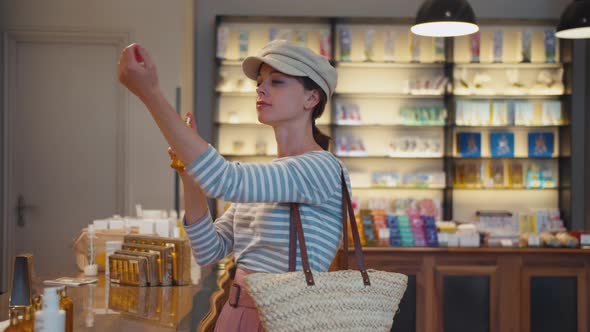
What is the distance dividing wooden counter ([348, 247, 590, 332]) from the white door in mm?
3093

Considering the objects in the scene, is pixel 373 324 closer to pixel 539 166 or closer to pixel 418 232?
pixel 418 232

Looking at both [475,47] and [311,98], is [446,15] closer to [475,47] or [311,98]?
[475,47]

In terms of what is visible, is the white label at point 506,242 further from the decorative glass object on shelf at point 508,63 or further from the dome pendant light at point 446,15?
the decorative glass object on shelf at point 508,63

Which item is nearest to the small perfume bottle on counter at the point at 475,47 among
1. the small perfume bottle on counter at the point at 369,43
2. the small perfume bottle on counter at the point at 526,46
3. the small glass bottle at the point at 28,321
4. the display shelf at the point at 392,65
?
the display shelf at the point at 392,65

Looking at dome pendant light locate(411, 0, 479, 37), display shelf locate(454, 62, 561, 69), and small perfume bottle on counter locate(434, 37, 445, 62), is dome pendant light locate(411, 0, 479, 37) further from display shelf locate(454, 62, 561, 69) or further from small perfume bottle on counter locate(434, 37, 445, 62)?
display shelf locate(454, 62, 561, 69)

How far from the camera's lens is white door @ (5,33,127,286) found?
21.9ft

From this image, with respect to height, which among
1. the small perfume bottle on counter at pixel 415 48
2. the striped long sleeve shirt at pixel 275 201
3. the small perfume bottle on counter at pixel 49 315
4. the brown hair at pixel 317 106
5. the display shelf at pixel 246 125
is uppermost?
the small perfume bottle on counter at pixel 415 48

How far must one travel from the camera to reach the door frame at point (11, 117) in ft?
21.7

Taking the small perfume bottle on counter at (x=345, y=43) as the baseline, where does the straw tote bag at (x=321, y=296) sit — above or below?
below

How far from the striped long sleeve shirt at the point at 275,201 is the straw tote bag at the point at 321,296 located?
0.04 m

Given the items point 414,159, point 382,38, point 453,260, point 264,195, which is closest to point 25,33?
point 382,38

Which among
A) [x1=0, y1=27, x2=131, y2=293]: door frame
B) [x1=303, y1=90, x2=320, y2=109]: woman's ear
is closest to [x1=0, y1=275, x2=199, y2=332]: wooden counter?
[x1=303, y1=90, x2=320, y2=109]: woman's ear

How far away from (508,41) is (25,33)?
4427 mm

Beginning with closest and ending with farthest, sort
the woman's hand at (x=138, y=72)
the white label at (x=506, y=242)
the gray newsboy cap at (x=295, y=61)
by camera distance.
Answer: the woman's hand at (x=138, y=72) < the gray newsboy cap at (x=295, y=61) < the white label at (x=506, y=242)
